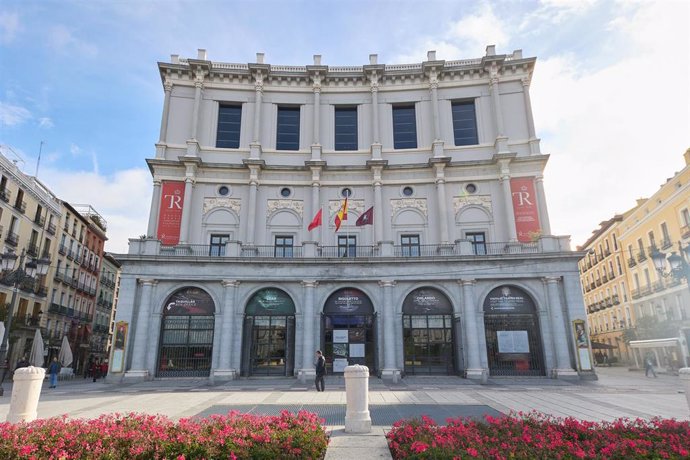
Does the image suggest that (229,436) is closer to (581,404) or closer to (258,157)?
(581,404)

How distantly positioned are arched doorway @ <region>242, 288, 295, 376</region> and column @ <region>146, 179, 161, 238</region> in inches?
342

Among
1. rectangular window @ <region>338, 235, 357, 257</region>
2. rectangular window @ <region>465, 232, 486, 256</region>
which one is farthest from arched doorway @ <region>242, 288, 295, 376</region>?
rectangular window @ <region>465, 232, 486, 256</region>

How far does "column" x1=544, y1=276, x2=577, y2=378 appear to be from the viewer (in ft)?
74.6

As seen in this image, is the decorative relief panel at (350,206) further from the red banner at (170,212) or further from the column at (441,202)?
the red banner at (170,212)

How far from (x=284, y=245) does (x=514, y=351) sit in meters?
15.4

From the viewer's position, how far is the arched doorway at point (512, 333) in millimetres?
23516

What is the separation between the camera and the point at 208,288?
2464cm

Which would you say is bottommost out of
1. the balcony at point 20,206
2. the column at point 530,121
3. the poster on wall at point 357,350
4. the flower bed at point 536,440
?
the flower bed at point 536,440

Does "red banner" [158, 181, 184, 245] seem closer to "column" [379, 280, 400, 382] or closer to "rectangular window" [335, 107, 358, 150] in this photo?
"rectangular window" [335, 107, 358, 150]

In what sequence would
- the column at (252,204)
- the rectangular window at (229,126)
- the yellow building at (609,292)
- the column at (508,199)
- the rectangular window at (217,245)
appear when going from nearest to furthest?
the column at (508,199), the column at (252,204), the rectangular window at (217,245), the rectangular window at (229,126), the yellow building at (609,292)

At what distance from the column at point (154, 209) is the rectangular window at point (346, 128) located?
41.9ft

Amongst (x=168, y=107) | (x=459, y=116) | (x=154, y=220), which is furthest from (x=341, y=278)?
(x=168, y=107)

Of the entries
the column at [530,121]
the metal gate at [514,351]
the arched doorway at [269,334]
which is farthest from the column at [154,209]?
the column at [530,121]

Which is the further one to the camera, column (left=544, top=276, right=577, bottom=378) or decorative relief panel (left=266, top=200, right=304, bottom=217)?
decorative relief panel (left=266, top=200, right=304, bottom=217)
